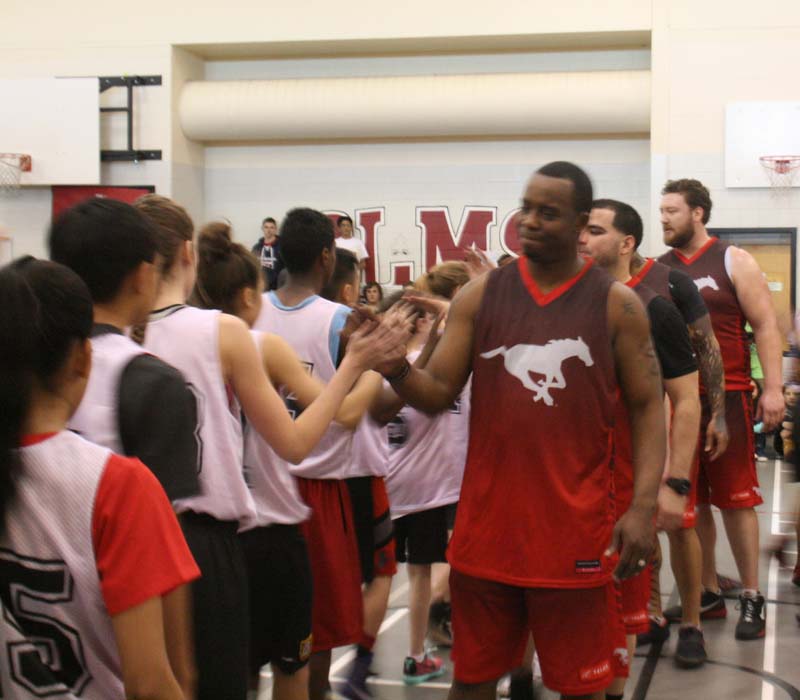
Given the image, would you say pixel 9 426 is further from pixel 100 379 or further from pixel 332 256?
pixel 332 256

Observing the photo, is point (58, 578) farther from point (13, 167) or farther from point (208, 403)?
point (13, 167)

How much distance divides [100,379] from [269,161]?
550 inches

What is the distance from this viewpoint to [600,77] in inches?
553

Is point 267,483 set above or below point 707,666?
above

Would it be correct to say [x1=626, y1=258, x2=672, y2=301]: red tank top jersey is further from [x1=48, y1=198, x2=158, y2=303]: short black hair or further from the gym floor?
[x1=48, y1=198, x2=158, y2=303]: short black hair

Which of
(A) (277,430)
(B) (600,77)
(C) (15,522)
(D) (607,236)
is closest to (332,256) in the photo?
(D) (607,236)

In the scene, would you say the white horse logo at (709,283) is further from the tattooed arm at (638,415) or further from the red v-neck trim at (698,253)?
the tattooed arm at (638,415)

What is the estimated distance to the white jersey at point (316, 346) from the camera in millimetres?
3697

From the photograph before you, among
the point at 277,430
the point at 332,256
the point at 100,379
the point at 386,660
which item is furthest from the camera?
the point at 386,660

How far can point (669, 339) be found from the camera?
3.84 meters

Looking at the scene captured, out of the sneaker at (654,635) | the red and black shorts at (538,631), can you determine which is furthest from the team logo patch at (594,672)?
the sneaker at (654,635)

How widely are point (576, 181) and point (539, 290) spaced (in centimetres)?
31

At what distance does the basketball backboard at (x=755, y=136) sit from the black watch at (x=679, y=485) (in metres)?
10.6

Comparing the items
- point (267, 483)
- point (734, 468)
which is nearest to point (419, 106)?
point (734, 468)
